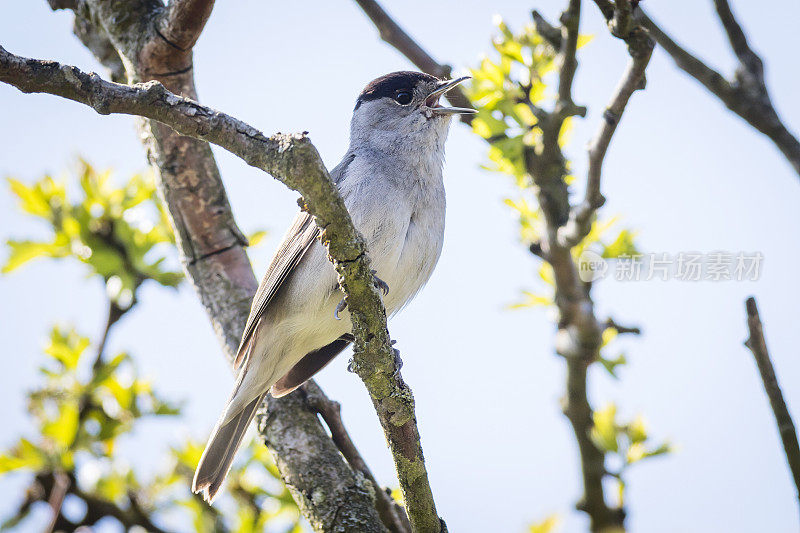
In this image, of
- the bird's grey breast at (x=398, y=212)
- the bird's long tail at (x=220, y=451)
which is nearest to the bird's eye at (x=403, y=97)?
the bird's grey breast at (x=398, y=212)

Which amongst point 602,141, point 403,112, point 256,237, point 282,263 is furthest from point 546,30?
point 256,237

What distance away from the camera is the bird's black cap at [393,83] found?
527 cm

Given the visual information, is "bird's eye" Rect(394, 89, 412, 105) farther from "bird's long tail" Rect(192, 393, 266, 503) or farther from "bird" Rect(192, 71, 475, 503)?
"bird's long tail" Rect(192, 393, 266, 503)

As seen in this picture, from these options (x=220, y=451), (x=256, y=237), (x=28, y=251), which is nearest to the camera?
(x=220, y=451)

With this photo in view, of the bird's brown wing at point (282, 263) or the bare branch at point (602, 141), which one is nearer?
the bare branch at point (602, 141)

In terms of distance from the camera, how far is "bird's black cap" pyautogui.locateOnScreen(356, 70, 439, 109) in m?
5.27

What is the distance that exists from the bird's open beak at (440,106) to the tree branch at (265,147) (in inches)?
81.1

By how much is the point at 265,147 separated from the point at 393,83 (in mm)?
2851

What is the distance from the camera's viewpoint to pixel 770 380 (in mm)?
2758

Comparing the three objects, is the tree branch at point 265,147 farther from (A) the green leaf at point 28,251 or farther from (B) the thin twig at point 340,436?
(A) the green leaf at point 28,251

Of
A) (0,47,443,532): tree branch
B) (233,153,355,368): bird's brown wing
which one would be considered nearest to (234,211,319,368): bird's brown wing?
(233,153,355,368): bird's brown wing

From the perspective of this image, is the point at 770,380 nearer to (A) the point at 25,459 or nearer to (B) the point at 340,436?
(B) the point at 340,436

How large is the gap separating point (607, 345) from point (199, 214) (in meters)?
2.55

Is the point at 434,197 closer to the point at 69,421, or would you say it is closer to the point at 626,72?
the point at 626,72
